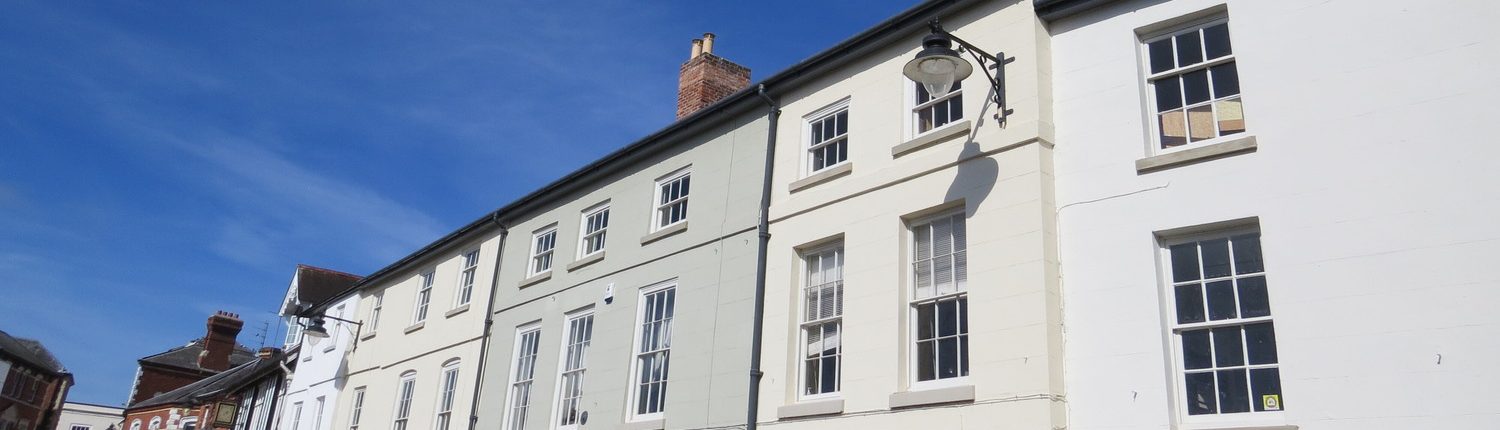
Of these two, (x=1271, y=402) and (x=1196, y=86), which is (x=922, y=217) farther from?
(x=1271, y=402)

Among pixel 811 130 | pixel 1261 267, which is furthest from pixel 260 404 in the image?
pixel 1261 267

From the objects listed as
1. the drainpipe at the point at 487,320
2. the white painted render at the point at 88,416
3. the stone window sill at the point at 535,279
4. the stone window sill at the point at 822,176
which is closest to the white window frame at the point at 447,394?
the drainpipe at the point at 487,320

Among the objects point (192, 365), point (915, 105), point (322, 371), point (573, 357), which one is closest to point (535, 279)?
point (573, 357)

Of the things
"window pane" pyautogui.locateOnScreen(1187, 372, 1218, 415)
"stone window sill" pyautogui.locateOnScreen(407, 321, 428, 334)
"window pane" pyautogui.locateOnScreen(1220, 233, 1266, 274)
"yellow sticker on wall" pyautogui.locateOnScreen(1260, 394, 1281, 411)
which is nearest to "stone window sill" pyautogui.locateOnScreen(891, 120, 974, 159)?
"window pane" pyautogui.locateOnScreen(1220, 233, 1266, 274)

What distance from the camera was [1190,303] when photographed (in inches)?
362

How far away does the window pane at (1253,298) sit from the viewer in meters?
8.74

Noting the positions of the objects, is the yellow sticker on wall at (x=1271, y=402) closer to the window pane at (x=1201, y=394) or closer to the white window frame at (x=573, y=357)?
the window pane at (x=1201, y=394)

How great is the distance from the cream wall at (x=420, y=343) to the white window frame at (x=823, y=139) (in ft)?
28.3

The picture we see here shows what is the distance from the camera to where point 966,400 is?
1005 cm

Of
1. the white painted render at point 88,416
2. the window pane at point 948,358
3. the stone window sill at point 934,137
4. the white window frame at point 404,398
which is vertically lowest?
the window pane at point 948,358

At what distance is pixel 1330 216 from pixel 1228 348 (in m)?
1.32

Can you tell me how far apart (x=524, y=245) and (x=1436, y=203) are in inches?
590

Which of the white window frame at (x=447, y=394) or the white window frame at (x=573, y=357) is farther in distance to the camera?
the white window frame at (x=447, y=394)

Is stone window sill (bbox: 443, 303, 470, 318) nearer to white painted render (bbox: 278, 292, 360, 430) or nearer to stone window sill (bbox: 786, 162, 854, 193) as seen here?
white painted render (bbox: 278, 292, 360, 430)
